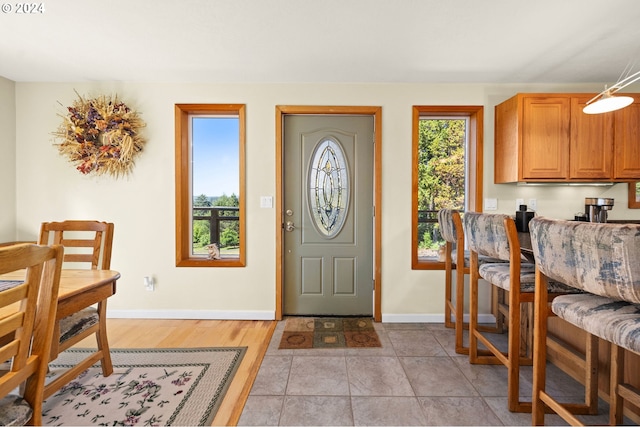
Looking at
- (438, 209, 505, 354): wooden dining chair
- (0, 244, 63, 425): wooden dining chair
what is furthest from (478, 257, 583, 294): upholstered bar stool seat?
(0, 244, 63, 425): wooden dining chair

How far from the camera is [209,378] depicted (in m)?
1.97

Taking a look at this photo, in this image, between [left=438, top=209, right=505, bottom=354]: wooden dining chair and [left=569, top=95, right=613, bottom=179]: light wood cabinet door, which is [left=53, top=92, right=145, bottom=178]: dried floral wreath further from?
[left=569, top=95, right=613, bottom=179]: light wood cabinet door

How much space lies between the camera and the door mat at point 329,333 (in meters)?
2.46

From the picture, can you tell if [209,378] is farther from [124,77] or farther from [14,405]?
[124,77]

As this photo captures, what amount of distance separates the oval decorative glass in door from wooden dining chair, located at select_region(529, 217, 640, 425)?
74.1 inches

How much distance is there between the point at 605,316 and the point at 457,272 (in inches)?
46.8

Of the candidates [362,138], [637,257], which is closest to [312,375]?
[637,257]

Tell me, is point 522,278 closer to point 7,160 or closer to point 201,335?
point 201,335

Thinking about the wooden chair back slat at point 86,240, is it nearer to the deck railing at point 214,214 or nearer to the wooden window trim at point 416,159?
the deck railing at point 214,214

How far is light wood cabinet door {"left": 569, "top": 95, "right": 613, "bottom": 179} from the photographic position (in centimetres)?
259

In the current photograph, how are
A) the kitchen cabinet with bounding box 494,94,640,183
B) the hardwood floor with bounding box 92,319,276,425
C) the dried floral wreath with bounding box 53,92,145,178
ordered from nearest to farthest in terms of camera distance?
1. the hardwood floor with bounding box 92,319,276,425
2. the kitchen cabinet with bounding box 494,94,640,183
3. the dried floral wreath with bounding box 53,92,145,178

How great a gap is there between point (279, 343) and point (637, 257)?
7.48 feet

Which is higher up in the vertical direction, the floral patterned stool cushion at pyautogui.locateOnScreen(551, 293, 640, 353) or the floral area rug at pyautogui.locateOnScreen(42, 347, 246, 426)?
the floral patterned stool cushion at pyautogui.locateOnScreen(551, 293, 640, 353)

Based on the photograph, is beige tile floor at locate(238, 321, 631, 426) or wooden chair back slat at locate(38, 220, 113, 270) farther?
wooden chair back slat at locate(38, 220, 113, 270)
